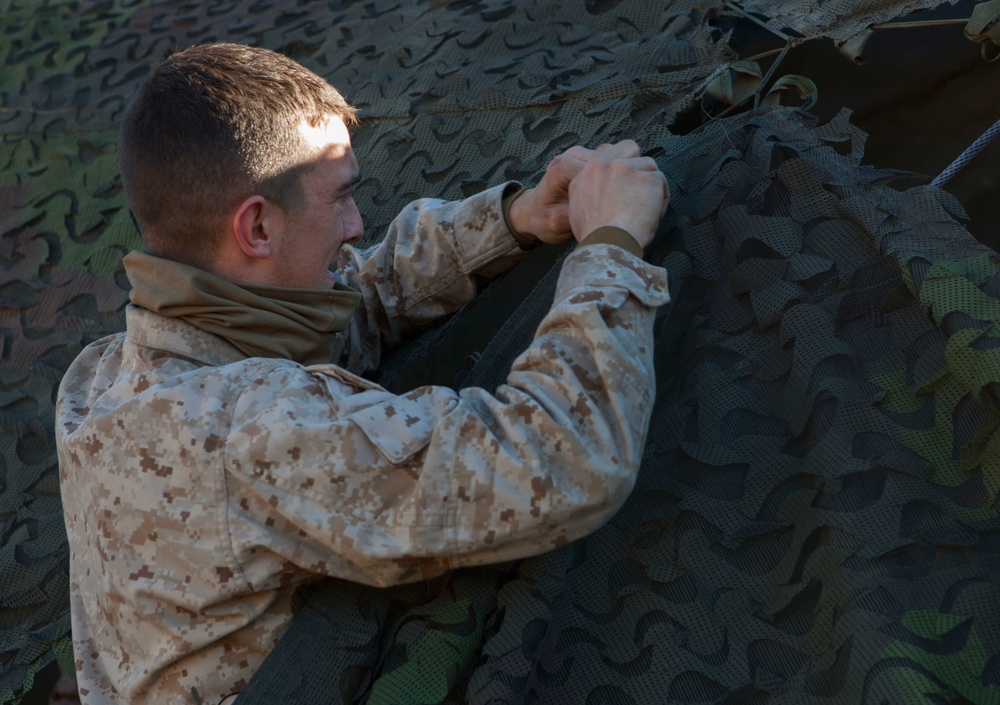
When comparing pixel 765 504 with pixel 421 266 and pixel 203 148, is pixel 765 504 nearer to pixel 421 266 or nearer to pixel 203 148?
pixel 421 266

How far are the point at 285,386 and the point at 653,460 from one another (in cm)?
49

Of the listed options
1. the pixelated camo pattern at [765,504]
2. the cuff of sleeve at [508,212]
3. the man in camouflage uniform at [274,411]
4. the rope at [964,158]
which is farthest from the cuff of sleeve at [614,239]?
the rope at [964,158]

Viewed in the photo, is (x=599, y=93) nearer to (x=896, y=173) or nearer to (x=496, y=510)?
(x=896, y=173)

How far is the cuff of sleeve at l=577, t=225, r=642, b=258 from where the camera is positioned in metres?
1.39

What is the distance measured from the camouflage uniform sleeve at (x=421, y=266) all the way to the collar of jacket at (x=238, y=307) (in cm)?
21

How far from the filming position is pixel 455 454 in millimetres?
1213

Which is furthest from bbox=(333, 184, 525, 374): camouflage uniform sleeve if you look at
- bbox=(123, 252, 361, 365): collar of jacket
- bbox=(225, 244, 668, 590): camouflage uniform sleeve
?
bbox=(225, 244, 668, 590): camouflage uniform sleeve

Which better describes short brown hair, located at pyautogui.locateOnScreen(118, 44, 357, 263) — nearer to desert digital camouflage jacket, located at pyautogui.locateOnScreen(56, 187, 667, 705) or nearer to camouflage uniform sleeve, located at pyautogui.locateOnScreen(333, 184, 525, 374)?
desert digital camouflage jacket, located at pyautogui.locateOnScreen(56, 187, 667, 705)

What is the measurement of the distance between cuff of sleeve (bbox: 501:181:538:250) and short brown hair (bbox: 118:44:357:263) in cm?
35

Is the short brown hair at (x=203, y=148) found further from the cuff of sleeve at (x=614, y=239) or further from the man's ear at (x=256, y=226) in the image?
the cuff of sleeve at (x=614, y=239)

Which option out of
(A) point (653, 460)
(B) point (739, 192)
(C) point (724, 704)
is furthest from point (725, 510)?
(B) point (739, 192)

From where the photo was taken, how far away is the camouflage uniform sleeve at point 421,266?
5.79 ft

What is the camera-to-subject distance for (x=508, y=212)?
174 centimetres

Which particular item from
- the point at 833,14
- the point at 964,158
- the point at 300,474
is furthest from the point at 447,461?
the point at 833,14
